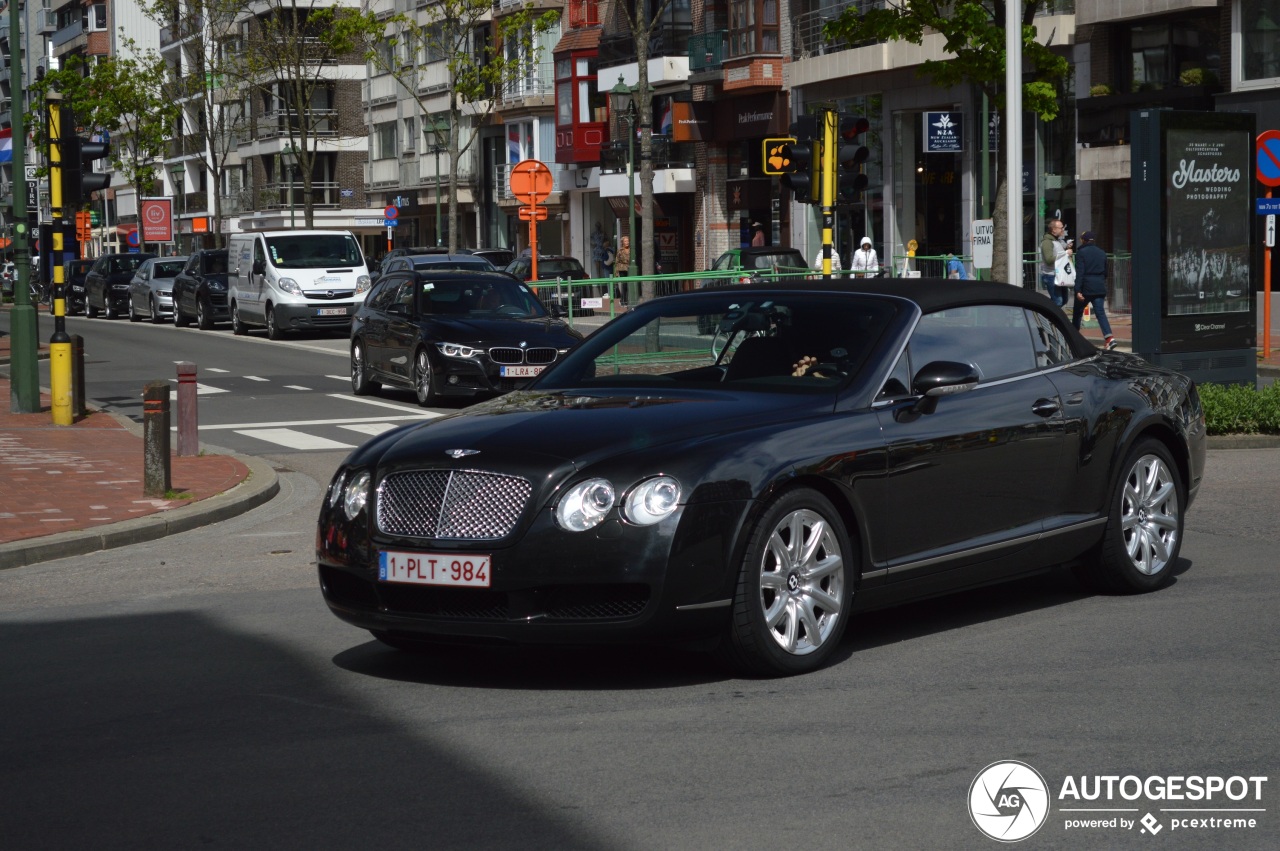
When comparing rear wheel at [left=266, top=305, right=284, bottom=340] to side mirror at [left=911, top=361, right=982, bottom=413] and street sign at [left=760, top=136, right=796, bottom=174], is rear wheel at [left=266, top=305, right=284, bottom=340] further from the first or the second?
side mirror at [left=911, top=361, right=982, bottom=413]

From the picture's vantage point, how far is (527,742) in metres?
5.98

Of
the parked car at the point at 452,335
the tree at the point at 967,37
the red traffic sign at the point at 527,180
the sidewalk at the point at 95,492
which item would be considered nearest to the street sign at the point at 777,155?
the parked car at the point at 452,335

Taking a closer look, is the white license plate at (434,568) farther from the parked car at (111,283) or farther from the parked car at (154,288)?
the parked car at (111,283)

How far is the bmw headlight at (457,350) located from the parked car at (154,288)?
93.2 ft

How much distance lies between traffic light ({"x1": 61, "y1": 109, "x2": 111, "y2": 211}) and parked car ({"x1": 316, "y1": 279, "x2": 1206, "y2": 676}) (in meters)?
12.0

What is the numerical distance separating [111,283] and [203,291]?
474 inches

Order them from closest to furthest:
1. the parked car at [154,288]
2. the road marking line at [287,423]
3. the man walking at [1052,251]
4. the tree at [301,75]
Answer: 1. the road marking line at [287,423]
2. the man walking at [1052,251]
3. the parked car at [154,288]
4. the tree at [301,75]

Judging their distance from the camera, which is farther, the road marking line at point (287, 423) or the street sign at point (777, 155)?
the street sign at point (777, 155)

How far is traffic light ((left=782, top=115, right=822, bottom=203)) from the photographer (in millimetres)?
22188

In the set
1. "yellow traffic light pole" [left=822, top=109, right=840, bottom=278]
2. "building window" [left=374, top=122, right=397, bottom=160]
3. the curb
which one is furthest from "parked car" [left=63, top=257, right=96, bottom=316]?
the curb

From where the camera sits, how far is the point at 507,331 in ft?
70.6

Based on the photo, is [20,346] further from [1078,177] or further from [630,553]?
[1078,177]

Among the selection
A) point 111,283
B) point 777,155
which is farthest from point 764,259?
point 111,283

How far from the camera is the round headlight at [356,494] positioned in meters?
6.86
